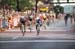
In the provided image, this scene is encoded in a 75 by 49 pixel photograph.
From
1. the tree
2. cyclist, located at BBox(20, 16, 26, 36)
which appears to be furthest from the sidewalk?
the tree

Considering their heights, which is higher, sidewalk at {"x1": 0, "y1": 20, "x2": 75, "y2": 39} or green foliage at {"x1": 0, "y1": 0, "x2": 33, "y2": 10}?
green foliage at {"x1": 0, "y1": 0, "x2": 33, "y2": 10}

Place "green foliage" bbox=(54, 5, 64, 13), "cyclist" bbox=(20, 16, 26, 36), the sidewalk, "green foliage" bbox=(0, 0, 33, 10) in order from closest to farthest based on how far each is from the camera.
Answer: "cyclist" bbox=(20, 16, 26, 36) → the sidewalk → "green foliage" bbox=(54, 5, 64, 13) → "green foliage" bbox=(0, 0, 33, 10)

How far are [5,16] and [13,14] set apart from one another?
0.95 feet

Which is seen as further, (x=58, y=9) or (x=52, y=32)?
(x=58, y=9)

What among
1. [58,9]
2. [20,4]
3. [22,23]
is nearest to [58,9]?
[58,9]

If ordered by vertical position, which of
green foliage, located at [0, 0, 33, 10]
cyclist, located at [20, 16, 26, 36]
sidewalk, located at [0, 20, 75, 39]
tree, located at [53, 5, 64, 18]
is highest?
green foliage, located at [0, 0, 33, 10]

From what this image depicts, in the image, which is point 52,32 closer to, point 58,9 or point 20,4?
point 58,9

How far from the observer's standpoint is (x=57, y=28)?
1155cm

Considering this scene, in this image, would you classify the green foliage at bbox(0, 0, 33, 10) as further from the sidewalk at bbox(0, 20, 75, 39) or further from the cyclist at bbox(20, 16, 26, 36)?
the cyclist at bbox(20, 16, 26, 36)

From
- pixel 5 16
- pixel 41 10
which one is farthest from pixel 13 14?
pixel 41 10

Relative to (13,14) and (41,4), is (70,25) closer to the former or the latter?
(41,4)

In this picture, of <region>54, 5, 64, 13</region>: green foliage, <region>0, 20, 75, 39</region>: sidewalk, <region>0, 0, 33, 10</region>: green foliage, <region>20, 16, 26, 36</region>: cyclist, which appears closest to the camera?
<region>20, 16, 26, 36</region>: cyclist

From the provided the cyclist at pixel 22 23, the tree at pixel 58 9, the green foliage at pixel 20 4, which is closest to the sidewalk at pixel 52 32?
the cyclist at pixel 22 23

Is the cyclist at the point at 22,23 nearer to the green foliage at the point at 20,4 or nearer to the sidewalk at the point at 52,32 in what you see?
the sidewalk at the point at 52,32
